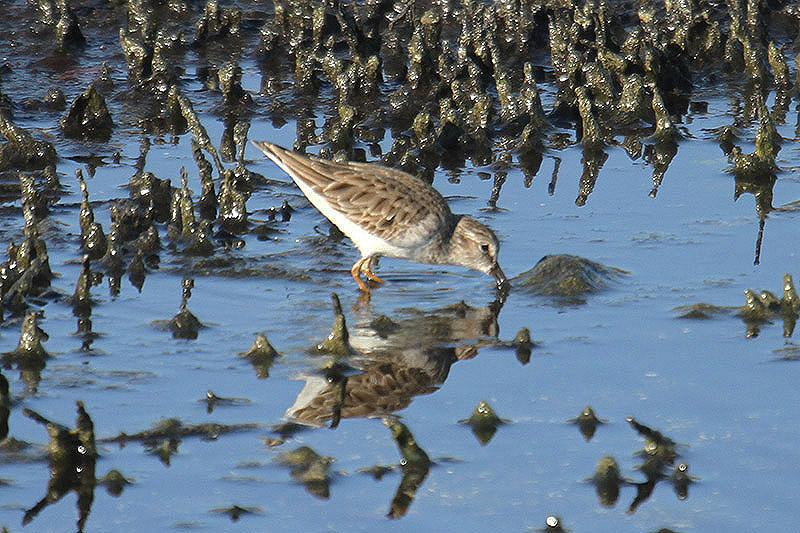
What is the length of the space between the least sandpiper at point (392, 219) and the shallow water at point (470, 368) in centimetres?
25

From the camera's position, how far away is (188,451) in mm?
6457

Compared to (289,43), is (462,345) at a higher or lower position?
lower

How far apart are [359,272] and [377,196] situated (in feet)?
1.93

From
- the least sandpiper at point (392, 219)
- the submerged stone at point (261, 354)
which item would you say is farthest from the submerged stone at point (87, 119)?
the submerged stone at point (261, 354)

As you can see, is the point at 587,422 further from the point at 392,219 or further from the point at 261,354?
the point at 392,219

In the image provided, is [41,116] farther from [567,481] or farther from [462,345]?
[567,481]

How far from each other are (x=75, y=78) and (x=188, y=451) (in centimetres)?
744

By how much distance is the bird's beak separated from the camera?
29.1 feet

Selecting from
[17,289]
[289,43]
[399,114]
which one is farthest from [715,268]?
[289,43]

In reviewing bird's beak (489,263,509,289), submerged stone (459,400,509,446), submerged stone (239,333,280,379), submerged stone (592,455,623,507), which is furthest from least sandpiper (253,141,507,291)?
submerged stone (592,455,623,507)

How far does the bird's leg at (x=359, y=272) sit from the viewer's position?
353 inches

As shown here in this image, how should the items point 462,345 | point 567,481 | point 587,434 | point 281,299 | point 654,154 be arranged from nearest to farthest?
1. point 567,481
2. point 587,434
3. point 462,345
4. point 281,299
5. point 654,154

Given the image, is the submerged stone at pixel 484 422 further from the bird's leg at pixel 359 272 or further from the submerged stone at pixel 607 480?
the bird's leg at pixel 359 272

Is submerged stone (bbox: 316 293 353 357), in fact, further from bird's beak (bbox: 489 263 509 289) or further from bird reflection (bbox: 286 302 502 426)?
bird's beak (bbox: 489 263 509 289)
